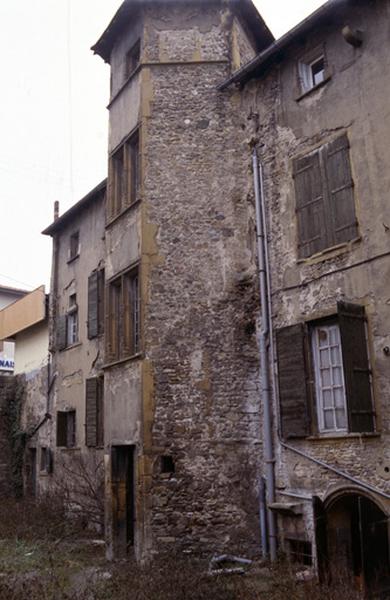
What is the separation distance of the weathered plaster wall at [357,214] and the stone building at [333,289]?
0.02 meters

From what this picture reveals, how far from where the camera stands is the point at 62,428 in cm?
1919

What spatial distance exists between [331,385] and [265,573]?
313 centimetres

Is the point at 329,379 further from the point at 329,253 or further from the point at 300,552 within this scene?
the point at 300,552

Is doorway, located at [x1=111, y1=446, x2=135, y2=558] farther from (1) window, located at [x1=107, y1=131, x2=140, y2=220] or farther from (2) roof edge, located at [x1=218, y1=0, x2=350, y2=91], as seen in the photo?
(2) roof edge, located at [x1=218, y1=0, x2=350, y2=91]

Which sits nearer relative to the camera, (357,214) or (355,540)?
(355,540)

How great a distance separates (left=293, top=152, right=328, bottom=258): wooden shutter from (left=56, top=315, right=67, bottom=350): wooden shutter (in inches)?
437

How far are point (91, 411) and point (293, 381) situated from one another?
8.27 meters

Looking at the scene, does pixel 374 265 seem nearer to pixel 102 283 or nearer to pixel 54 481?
pixel 102 283

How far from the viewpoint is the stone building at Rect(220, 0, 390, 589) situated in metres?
9.12

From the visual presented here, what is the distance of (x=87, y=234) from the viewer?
19.3 meters

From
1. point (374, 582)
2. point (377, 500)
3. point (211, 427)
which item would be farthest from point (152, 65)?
point (374, 582)

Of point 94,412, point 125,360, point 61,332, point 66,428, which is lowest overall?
point 66,428

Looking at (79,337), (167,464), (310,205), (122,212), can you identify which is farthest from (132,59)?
(167,464)

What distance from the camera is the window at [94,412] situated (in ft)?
54.6
